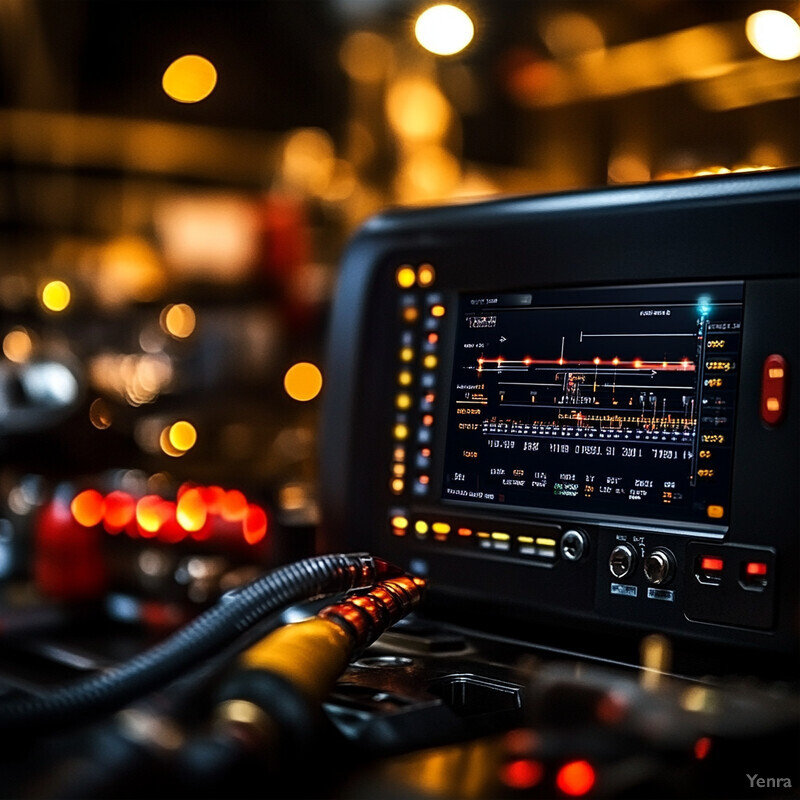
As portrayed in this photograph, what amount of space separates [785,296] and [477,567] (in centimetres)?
32

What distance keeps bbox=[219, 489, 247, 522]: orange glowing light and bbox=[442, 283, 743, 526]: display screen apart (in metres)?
0.54

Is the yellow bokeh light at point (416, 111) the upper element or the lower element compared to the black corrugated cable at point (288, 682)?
upper

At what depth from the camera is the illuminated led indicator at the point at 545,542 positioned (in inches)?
34.2

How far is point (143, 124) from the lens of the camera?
5.98 meters

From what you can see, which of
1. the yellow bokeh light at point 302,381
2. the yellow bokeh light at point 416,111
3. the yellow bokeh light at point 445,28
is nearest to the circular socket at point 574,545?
the yellow bokeh light at point 302,381

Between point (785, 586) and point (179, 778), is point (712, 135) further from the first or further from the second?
point (179, 778)

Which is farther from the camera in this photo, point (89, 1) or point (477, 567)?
point (89, 1)

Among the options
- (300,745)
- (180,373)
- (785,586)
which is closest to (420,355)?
(785,586)

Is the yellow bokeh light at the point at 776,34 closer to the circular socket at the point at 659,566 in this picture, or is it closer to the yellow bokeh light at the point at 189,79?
the yellow bokeh light at the point at 189,79

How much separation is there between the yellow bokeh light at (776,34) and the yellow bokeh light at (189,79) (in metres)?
2.98

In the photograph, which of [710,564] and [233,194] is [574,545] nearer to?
[710,564]

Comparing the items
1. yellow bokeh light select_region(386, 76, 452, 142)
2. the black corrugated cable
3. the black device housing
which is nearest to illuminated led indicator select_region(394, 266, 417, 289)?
the black device housing

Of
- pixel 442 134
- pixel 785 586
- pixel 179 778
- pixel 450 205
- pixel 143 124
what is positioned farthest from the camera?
pixel 143 124

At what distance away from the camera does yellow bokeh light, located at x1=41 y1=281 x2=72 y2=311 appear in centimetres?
258
